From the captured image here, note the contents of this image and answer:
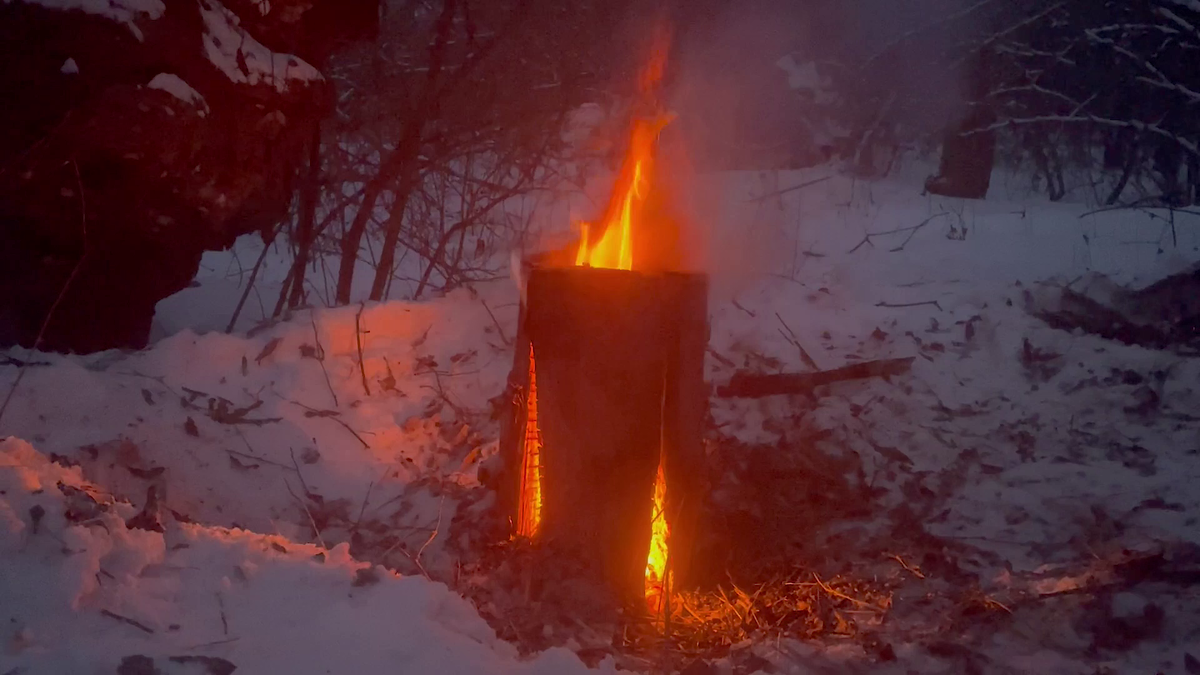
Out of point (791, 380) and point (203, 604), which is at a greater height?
point (791, 380)

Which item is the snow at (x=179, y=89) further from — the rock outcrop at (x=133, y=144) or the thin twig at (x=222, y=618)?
the thin twig at (x=222, y=618)

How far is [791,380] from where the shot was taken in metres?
4.18

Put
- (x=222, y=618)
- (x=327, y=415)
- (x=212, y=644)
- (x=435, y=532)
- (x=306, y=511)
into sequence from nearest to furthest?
(x=212, y=644), (x=222, y=618), (x=435, y=532), (x=306, y=511), (x=327, y=415)

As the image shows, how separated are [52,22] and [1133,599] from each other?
429cm

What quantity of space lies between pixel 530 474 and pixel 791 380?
5.32ft

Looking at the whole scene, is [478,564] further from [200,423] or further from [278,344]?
[278,344]

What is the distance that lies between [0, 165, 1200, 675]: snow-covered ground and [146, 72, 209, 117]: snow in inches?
44.6

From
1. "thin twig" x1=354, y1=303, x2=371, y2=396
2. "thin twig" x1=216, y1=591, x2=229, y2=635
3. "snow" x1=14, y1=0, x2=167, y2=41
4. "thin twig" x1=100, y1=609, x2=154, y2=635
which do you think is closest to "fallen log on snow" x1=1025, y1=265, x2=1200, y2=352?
"thin twig" x1=354, y1=303, x2=371, y2=396

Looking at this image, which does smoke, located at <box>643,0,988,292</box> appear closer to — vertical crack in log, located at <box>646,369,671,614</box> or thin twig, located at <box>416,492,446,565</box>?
vertical crack in log, located at <box>646,369,671,614</box>

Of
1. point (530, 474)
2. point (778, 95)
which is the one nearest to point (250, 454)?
point (530, 474)

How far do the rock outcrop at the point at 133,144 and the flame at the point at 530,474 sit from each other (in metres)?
1.84

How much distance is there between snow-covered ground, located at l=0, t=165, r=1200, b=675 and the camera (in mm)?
1979

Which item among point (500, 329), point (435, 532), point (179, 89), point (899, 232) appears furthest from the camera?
point (899, 232)

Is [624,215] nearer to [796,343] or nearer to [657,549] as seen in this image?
[657,549]
